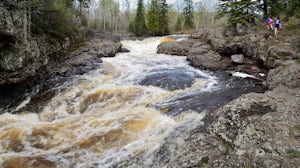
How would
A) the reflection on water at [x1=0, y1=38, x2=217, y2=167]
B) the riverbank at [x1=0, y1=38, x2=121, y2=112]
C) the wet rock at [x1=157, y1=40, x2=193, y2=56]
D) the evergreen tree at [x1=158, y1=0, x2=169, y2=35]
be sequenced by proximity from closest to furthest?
the reflection on water at [x1=0, y1=38, x2=217, y2=167]
the riverbank at [x1=0, y1=38, x2=121, y2=112]
the wet rock at [x1=157, y1=40, x2=193, y2=56]
the evergreen tree at [x1=158, y1=0, x2=169, y2=35]

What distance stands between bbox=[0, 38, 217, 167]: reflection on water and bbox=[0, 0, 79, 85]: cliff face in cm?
154

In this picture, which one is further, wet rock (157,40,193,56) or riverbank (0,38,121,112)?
wet rock (157,40,193,56)

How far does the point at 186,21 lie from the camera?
5722cm

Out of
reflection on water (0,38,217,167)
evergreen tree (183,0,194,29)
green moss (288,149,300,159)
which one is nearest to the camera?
green moss (288,149,300,159)

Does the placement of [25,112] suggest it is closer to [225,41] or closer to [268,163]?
[268,163]

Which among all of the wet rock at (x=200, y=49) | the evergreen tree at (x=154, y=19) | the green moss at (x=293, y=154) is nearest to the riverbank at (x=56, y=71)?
the wet rock at (x=200, y=49)

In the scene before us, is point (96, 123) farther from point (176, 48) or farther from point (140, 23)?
point (140, 23)

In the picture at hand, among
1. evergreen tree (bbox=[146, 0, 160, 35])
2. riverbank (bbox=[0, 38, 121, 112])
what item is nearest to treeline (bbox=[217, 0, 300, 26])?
riverbank (bbox=[0, 38, 121, 112])

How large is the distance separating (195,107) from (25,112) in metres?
7.39

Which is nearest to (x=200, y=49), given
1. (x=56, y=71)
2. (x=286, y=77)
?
(x=286, y=77)

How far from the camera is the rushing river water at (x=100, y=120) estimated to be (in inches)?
244

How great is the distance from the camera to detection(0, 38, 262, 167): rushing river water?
20.3 ft

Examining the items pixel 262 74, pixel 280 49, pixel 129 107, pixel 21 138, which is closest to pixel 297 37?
pixel 280 49

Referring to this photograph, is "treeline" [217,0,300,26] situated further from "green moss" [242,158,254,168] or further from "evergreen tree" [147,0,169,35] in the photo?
"evergreen tree" [147,0,169,35]
